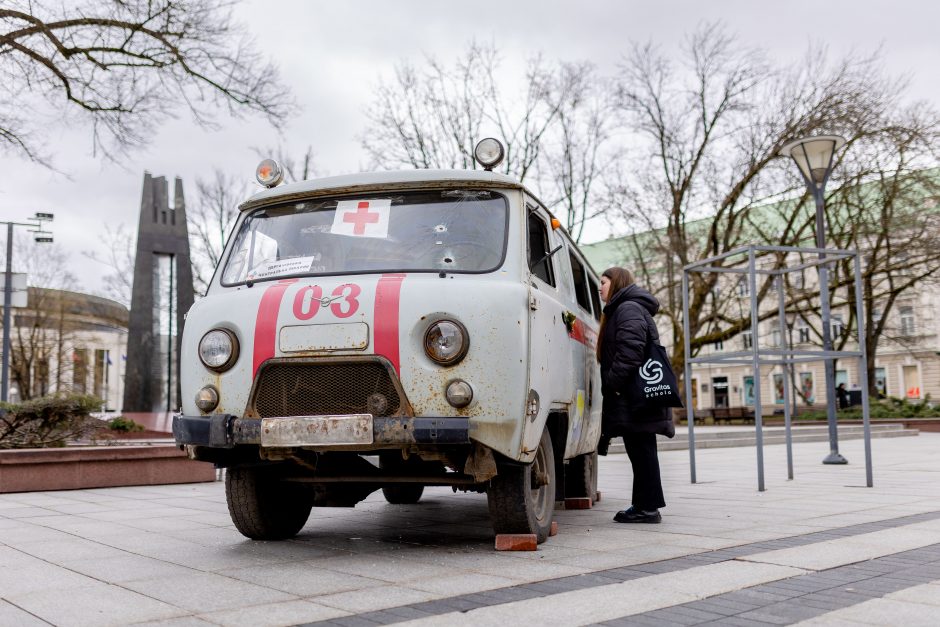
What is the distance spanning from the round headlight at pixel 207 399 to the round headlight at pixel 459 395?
4.41 ft

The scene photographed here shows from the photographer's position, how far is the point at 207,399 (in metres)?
5.07

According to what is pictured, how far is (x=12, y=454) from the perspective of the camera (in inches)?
380

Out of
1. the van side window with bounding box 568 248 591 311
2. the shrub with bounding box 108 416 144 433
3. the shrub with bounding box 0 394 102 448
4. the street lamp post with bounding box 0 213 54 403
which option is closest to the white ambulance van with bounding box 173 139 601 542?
the van side window with bounding box 568 248 591 311

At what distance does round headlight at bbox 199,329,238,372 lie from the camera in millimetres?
5043

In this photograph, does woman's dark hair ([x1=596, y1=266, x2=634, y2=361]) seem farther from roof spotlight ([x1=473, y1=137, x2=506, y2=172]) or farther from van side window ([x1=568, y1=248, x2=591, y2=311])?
roof spotlight ([x1=473, y1=137, x2=506, y2=172])

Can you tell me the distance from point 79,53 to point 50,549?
510 inches

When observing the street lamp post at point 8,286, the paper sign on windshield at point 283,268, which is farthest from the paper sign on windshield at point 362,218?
the street lamp post at point 8,286

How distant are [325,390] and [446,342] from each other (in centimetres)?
73

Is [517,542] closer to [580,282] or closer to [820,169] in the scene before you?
[580,282]

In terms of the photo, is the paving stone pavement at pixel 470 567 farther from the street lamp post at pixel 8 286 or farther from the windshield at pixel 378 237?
the street lamp post at pixel 8 286

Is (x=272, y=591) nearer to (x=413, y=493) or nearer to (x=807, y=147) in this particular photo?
(x=413, y=493)

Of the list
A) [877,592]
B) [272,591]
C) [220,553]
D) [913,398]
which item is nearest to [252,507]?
[220,553]

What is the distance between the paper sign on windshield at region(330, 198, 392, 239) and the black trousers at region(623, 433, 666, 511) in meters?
2.39

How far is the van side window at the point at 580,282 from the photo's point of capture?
23.0 feet
